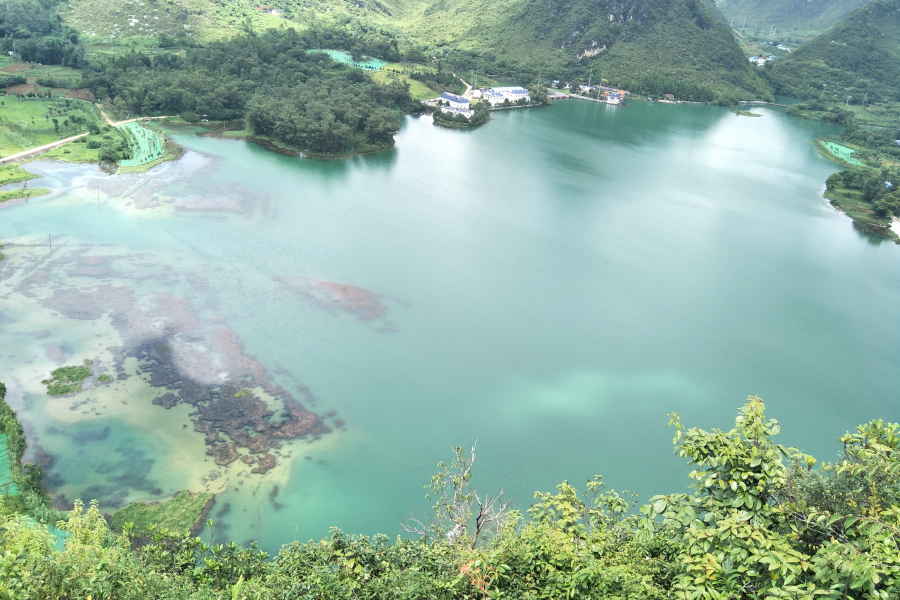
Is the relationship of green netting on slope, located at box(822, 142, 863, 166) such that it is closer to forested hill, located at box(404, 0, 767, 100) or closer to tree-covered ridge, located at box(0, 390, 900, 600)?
forested hill, located at box(404, 0, 767, 100)

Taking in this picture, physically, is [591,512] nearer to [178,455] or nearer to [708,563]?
[708,563]

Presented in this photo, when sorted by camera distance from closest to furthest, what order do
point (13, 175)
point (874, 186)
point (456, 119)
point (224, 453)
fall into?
1. point (224, 453)
2. point (13, 175)
3. point (874, 186)
4. point (456, 119)

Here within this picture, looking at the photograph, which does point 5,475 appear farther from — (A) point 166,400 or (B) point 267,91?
(B) point 267,91

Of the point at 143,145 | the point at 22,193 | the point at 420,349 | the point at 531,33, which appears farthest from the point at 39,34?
the point at 420,349

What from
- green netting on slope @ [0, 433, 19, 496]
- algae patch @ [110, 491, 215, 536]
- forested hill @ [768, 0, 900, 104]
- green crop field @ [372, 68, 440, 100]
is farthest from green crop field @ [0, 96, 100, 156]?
forested hill @ [768, 0, 900, 104]

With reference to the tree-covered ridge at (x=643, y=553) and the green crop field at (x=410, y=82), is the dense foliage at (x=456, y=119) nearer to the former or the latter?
the green crop field at (x=410, y=82)

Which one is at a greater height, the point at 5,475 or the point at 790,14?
the point at 790,14

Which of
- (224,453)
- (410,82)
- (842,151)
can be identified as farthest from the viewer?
(410,82)
